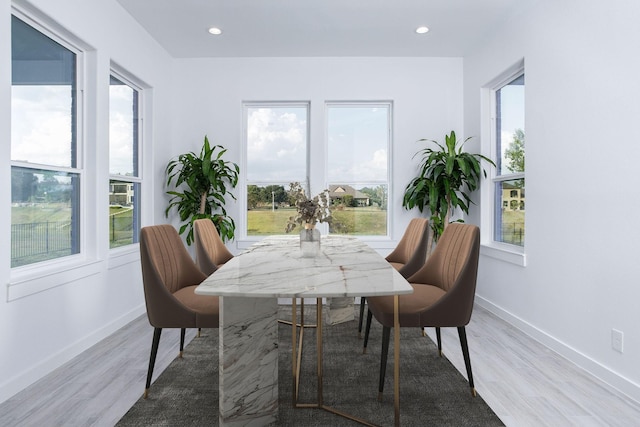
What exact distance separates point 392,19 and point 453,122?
1597 millimetres

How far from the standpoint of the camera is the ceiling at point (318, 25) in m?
3.47

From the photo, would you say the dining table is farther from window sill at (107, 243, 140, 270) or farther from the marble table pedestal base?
window sill at (107, 243, 140, 270)

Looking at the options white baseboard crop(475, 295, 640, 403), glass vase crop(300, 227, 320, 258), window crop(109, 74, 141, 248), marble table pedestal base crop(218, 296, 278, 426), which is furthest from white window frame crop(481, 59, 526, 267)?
window crop(109, 74, 141, 248)

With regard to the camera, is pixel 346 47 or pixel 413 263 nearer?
pixel 413 263

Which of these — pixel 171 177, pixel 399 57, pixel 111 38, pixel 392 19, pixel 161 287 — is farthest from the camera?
pixel 399 57

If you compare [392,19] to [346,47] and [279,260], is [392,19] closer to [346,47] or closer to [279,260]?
[346,47]

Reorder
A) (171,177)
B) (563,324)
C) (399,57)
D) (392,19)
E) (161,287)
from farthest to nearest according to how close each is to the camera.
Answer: (399,57)
(171,177)
(392,19)
(563,324)
(161,287)

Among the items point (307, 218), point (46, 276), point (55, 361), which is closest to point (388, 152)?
point (307, 218)

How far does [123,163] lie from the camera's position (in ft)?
12.5

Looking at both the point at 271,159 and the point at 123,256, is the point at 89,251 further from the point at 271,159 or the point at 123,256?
the point at 271,159

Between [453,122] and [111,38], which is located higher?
[111,38]

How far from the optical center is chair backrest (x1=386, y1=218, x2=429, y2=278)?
9.84 ft

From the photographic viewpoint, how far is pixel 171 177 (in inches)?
171

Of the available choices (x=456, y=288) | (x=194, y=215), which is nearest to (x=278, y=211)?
(x=194, y=215)
